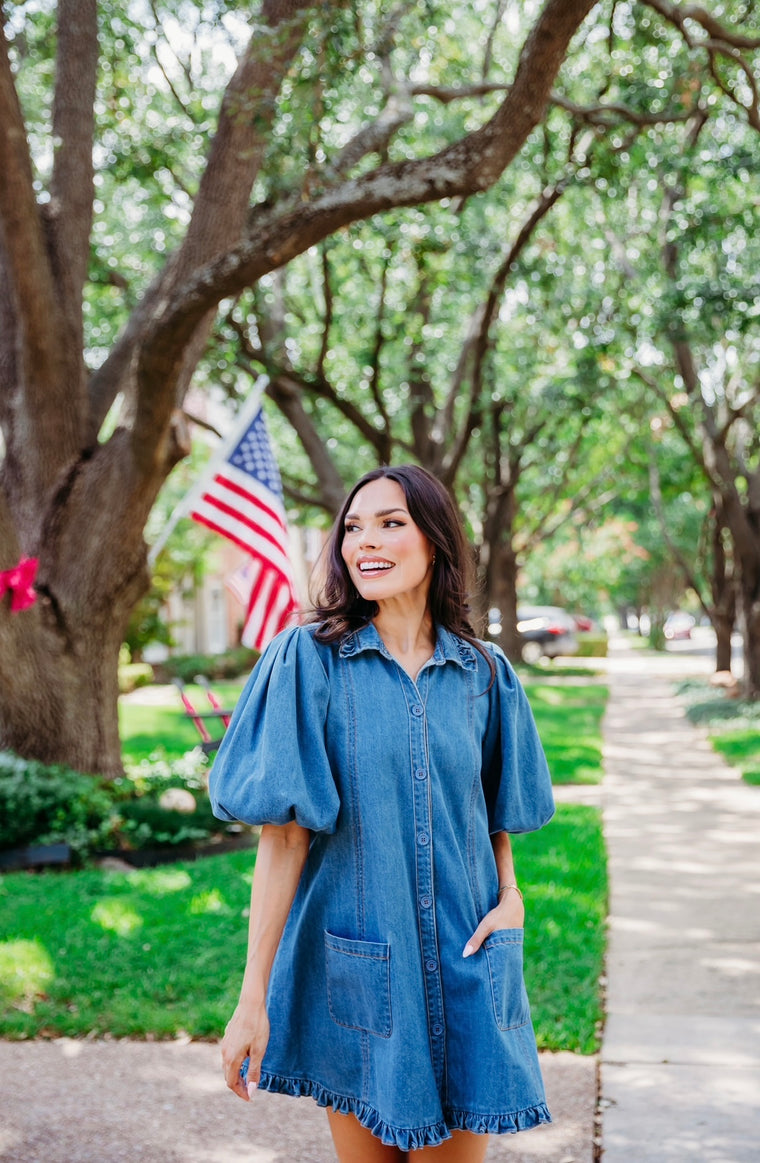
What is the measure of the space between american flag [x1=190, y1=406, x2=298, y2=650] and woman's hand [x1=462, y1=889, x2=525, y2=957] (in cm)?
534

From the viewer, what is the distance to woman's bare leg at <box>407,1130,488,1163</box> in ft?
7.11

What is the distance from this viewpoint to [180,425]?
302 inches

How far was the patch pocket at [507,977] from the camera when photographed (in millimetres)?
2143

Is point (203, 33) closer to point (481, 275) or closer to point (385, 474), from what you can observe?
point (481, 275)

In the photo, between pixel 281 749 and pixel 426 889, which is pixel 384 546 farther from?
pixel 426 889

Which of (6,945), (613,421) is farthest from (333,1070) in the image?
(613,421)

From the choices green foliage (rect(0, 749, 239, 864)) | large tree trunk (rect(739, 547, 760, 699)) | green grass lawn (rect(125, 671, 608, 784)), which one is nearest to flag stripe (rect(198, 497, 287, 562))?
green foliage (rect(0, 749, 239, 864))

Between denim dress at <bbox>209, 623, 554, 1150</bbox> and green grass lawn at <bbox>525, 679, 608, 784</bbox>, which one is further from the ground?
denim dress at <bbox>209, 623, 554, 1150</bbox>

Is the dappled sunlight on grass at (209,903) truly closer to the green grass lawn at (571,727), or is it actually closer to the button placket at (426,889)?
the button placket at (426,889)

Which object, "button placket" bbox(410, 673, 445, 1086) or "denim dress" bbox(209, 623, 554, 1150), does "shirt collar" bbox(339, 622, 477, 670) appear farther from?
"button placket" bbox(410, 673, 445, 1086)

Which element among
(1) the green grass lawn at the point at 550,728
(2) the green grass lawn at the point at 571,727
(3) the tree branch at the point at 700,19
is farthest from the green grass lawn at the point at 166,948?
(3) the tree branch at the point at 700,19

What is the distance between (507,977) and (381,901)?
0.94ft

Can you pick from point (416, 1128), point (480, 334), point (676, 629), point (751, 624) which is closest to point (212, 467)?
point (416, 1128)

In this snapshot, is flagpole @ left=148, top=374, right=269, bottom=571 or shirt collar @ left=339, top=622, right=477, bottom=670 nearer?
shirt collar @ left=339, top=622, right=477, bottom=670
